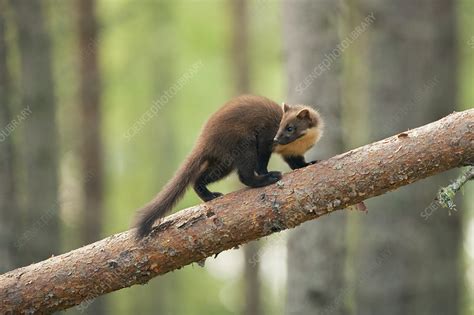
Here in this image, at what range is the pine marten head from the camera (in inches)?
317

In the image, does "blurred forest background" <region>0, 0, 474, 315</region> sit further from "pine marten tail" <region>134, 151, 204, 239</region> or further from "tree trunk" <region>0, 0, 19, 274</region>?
"pine marten tail" <region>134, 151, 204, 239</region>

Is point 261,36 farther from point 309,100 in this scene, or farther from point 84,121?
point 309,100

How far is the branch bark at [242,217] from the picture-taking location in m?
6.23

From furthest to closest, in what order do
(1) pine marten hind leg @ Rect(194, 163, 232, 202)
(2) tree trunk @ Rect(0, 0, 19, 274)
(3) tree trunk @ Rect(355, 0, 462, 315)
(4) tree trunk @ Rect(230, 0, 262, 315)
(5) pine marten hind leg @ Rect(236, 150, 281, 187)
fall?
(4) tree trunk @ Rect(230, 0, 262, 315) < (3) tree trunk @ Rect(355, 0, 462, 315) < (2) tree trunk @ Rect(0, 0, 19, 274) < (1) pine marten hind leg @ Rect(194, 163, 232, 202) < (5) pine marten hind leg @ Rect(236, 150, 281, 187)

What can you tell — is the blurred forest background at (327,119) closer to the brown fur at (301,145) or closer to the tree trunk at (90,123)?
the tree trunk at (90,123)

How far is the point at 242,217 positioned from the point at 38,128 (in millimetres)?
6773

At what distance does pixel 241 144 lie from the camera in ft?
25.4

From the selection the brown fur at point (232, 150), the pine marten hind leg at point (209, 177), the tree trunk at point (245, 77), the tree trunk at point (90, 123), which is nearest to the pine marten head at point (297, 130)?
the brown fur at point (232, 150)

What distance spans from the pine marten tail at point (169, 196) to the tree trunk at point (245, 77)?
10412 millimetres

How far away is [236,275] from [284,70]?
19.5 m

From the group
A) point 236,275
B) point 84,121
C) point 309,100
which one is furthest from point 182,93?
point 309,100

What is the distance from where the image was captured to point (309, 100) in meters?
10.3

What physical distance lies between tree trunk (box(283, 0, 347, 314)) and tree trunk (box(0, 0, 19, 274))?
3.67m

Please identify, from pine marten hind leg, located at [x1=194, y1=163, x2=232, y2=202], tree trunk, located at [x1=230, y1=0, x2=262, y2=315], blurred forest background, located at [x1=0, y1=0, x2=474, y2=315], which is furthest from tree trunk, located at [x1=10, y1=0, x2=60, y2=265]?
tree trunk, located at [x1=230, y1=0, x2=262, y2=315]
